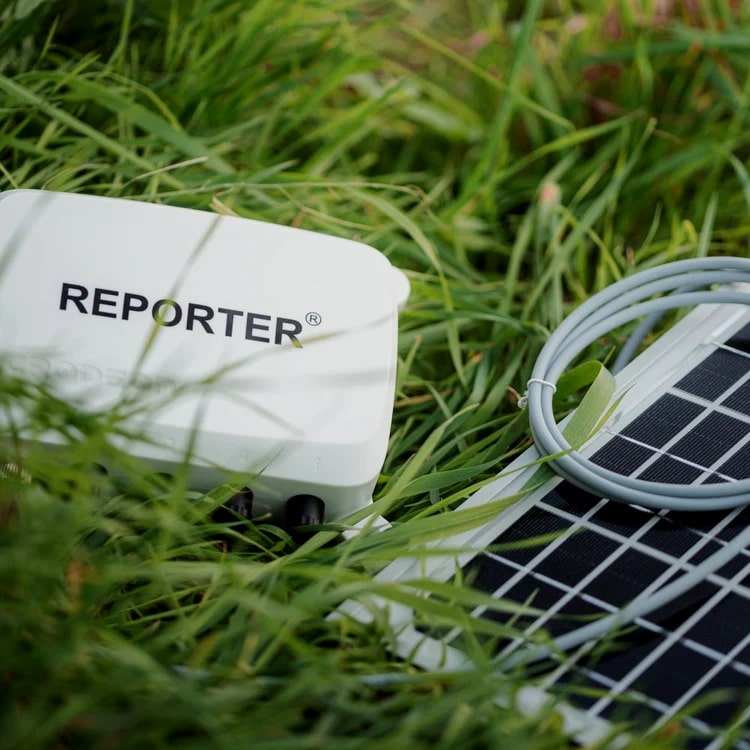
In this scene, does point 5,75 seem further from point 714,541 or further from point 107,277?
point 714,541

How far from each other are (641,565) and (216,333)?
22.7 inches

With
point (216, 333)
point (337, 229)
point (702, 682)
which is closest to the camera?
point (702, 682)

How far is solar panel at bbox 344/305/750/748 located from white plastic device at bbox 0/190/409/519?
0.18 metres

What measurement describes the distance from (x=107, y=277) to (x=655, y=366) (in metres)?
0.75

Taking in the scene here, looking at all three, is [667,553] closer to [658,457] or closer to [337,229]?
[658,457]

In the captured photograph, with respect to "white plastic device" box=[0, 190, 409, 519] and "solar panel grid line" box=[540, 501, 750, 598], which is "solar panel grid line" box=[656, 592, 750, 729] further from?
"white plastic device" box=[0, 190, 409, 519]

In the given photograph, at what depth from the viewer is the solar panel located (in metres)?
0.91

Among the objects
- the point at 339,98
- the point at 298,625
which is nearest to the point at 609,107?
the point at 339,98

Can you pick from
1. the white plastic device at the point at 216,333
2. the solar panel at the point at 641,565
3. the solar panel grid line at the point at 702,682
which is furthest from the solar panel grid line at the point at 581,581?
the white plastic device at the point at 216,333

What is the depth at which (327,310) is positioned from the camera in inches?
46.5

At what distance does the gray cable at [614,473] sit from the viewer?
3.15 feet

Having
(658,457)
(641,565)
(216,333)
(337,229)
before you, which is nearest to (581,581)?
(641,565)

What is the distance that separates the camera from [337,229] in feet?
5.05

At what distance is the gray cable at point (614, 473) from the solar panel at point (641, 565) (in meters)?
0.02
